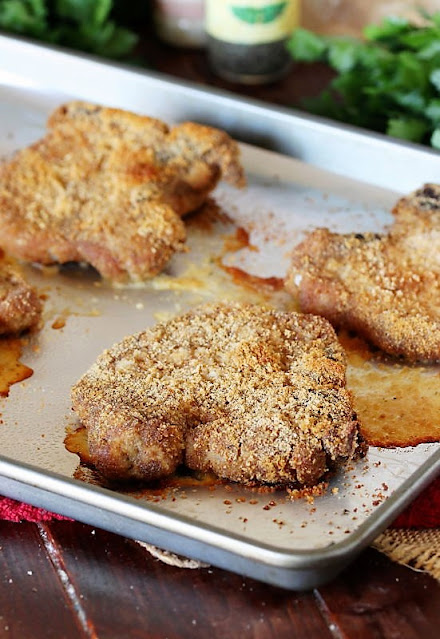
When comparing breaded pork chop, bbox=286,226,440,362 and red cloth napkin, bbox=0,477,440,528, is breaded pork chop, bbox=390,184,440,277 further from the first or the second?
red cloth napkin, bbox=0,477,440,528

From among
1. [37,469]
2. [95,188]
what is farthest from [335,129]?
[37,469]

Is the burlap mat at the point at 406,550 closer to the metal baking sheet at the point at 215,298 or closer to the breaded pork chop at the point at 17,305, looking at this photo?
the metal baking sheet at the point at 215,298

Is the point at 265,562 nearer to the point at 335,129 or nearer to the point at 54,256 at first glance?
the point at 54,256

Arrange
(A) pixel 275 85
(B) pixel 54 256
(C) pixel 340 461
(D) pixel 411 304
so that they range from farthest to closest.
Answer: (A) pixel 275 85, (B) pixel 54 256, (D) pixel 411 304, (C) pixel 340 461

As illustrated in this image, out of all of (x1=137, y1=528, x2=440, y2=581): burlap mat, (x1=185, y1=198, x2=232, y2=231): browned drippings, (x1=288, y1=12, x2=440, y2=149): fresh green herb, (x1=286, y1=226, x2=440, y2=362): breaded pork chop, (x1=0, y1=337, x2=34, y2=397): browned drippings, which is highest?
(x1=288, y1=12, x2=440, y2=149): fresh green herb

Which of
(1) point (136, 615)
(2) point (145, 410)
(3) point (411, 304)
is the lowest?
(1) point (136, 615)

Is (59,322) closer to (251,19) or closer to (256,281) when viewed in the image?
(256,281)

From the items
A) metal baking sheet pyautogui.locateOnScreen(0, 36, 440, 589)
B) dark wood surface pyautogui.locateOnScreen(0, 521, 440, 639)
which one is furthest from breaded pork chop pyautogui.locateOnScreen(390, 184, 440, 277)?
dark wood surface pyautogui.locateOnScreen(0, 521, 440, 639)

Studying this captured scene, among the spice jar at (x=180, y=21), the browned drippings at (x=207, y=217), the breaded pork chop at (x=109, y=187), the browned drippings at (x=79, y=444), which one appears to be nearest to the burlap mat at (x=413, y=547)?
the browned drippings at (x=79, y=444)
